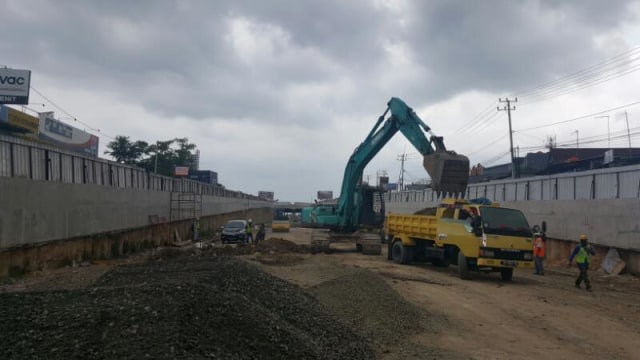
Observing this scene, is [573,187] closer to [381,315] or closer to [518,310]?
[518,310]

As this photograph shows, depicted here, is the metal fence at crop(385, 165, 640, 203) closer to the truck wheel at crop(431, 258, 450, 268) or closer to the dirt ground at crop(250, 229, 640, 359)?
the truck wheel at crop(431, 258, 450, 268)

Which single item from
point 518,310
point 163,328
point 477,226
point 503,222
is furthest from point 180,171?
point 163,328

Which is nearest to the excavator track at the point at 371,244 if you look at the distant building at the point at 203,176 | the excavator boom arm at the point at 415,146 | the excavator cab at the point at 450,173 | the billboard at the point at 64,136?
the excavator boom arm at the point at 415,146

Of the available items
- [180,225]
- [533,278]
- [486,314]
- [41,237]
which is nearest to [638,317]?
[486,314]

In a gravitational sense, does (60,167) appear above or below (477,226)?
above

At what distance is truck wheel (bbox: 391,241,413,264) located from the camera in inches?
835

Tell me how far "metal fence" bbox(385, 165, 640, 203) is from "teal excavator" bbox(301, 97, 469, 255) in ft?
10.1

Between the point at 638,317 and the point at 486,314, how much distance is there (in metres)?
3.63

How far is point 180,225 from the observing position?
1575 inches

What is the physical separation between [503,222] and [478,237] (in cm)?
103

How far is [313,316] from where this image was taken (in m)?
8.88

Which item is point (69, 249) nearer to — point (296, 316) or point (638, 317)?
point (296, 316)

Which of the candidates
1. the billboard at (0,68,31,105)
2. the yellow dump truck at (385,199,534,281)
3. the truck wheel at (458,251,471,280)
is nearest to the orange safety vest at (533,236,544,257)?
→ the yellow dump truck at (385,199,534,281)

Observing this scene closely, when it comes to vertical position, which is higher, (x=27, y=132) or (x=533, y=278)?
(x=27, y=132)
